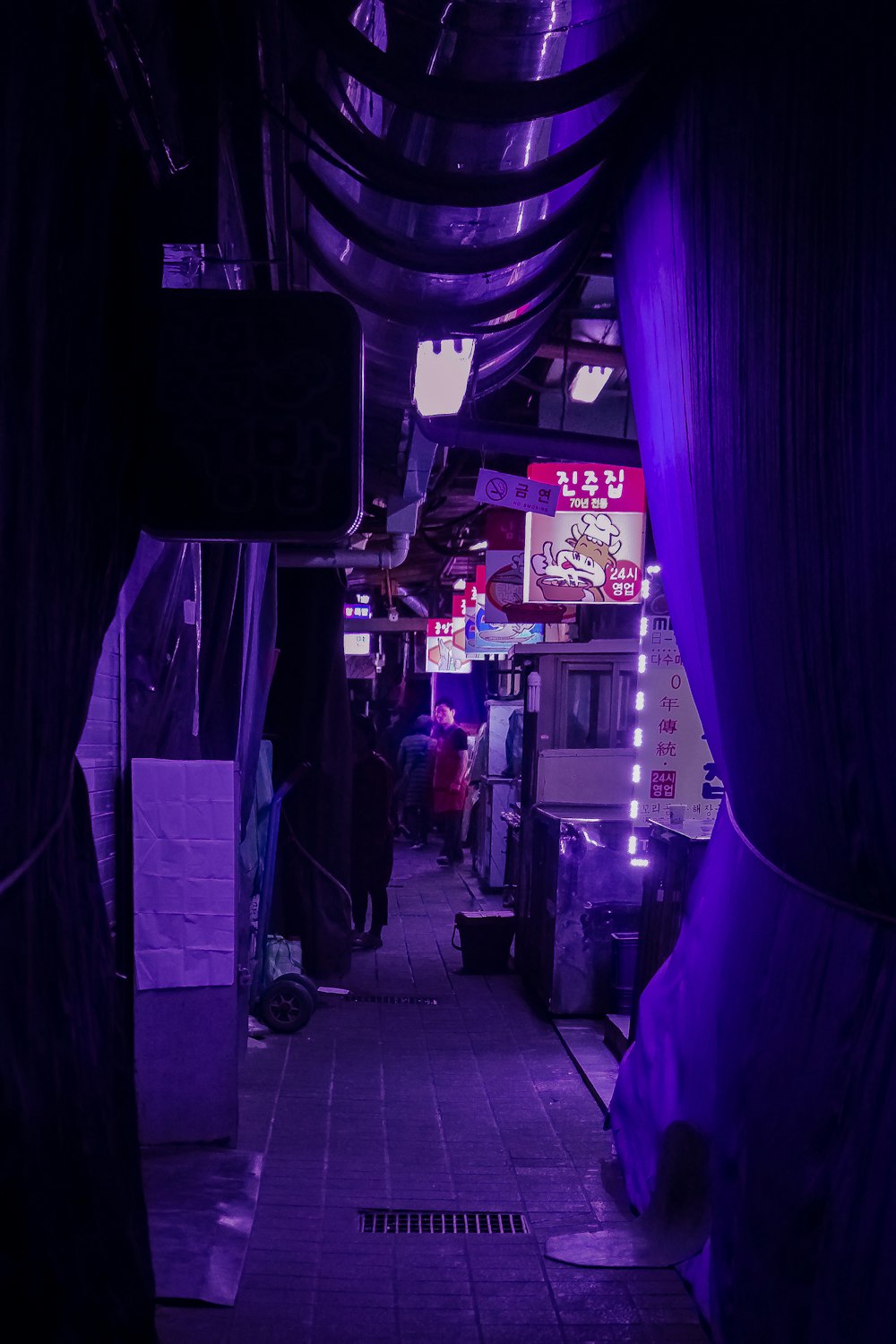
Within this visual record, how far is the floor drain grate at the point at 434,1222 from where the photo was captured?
4.79m

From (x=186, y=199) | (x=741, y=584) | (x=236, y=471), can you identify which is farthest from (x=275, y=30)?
(x=741, y=584)

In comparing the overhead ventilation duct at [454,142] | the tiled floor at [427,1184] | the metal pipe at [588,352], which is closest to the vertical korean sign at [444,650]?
the metal pipe at [588,352]

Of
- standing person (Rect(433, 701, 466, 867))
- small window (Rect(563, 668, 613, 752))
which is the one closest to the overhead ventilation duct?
small window (Rect(563, 668, 613, 752))

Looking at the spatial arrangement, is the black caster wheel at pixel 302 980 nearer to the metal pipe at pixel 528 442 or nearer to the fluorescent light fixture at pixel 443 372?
the metal pipe at pixel 528 442

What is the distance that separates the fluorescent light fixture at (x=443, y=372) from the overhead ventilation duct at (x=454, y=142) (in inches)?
16.0

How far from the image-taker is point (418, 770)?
54.0 feet

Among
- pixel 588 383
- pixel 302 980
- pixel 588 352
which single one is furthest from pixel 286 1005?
pixel 588 383

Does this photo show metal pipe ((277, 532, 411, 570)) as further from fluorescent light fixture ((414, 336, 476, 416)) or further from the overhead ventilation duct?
the overhead ventilation duct

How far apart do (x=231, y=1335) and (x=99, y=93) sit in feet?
14.1

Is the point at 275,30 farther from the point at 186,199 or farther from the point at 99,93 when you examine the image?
the point at 99,93

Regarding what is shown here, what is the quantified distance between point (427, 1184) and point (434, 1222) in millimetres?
401

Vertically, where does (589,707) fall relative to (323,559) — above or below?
below

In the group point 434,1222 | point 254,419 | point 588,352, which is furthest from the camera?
point 588,352

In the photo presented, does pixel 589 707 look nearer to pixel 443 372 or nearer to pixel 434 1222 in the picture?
pixel 443 372
